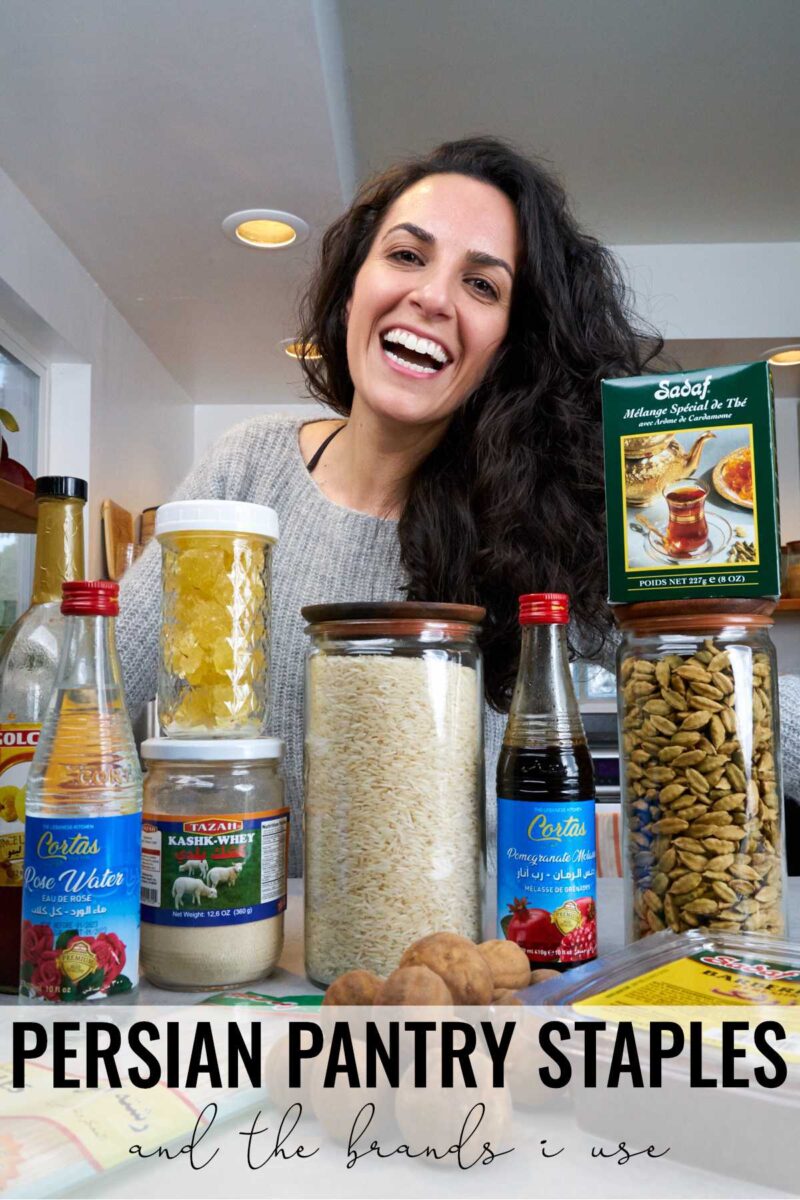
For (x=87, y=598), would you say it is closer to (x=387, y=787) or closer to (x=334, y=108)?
(x=387, y=787)

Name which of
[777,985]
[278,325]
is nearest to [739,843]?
[777,985]

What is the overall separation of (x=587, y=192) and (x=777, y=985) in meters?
2.82

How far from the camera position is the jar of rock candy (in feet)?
2.06

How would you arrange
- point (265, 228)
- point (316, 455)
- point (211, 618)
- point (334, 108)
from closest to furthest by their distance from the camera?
1. point (211, 618)
2. point (316, 455)
3. point (334, 108)
4. point (265, 228)

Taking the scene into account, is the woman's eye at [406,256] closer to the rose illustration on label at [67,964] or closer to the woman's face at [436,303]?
the woman's face at [436,303]

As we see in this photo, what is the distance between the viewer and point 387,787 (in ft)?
1.91

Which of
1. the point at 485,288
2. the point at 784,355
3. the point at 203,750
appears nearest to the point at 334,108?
the point at 485,288

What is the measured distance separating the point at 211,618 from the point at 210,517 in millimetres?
67

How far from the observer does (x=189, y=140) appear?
2.19 meters

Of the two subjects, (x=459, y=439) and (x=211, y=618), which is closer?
(x=211, y=618)

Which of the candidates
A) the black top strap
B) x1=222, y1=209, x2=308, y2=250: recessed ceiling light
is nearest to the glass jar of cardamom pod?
the black top strap

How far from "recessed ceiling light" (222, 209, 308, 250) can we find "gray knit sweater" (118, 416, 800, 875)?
1380 millimetres

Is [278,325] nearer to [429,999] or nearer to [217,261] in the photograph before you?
[217,261]

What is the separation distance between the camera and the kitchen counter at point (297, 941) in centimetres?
58
